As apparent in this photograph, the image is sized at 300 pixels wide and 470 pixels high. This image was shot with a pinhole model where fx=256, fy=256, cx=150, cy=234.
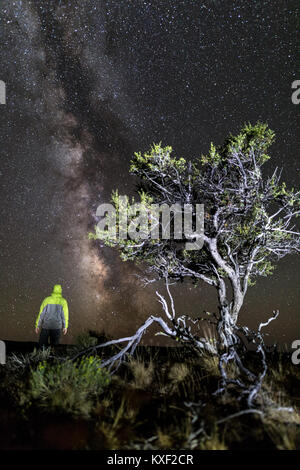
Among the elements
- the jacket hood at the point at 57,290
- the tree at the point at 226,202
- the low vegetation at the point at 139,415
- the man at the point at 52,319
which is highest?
the tree at the point at 226,202

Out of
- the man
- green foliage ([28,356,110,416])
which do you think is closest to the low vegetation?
green foliage ([28,356,110,416])

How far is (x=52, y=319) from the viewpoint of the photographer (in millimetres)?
7965

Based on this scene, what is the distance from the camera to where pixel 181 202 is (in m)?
8.65

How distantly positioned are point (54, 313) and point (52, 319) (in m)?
0.18

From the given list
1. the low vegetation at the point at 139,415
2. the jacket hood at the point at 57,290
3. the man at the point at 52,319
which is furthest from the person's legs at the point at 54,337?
the low vegetation at the point at 139,415

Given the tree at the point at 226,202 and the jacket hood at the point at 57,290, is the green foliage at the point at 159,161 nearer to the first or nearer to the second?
the tree at the point at 226,202

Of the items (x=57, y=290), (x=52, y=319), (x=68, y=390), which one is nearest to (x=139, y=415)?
(x=68, y=390)

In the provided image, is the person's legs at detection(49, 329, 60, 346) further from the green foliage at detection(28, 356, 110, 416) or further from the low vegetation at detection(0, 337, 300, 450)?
the green foliage at detection(28, 356, 110, 416)

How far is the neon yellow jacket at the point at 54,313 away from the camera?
26.1 ft

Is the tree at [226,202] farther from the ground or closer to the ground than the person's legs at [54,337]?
farther from the ground

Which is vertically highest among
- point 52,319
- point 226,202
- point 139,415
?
point 226,202

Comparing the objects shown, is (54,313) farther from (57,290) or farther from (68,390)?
(68,390)

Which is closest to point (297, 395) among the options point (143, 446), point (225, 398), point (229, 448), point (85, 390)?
point (225, 398)

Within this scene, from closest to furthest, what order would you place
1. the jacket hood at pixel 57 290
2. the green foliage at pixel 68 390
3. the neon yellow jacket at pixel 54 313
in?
the green foliage at pixel 68 390 → the neon yellow jacket at pixel 54 313 → the jacket hood at pixel 57 290
